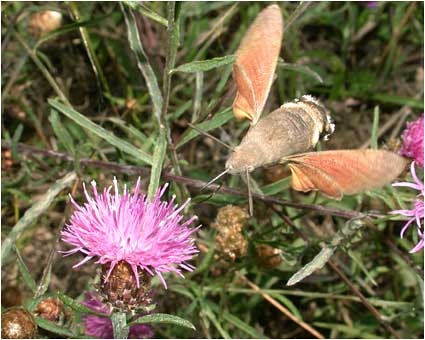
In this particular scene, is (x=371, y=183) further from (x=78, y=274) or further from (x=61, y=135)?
(x=78, y=274)

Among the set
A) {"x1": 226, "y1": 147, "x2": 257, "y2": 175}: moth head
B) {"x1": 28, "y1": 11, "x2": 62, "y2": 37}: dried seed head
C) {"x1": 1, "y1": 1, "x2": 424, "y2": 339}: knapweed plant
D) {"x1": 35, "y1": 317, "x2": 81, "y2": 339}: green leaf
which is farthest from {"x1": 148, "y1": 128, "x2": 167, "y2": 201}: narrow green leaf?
{"x1": 28, "y1": 11, "x2": 62, "y2": 37}: dried seed head

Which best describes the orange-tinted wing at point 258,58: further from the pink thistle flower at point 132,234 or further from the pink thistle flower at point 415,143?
the pink thistle flower at point 415,143

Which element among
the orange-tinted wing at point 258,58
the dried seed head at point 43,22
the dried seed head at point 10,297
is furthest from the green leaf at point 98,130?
the dried seed head at point 43,22

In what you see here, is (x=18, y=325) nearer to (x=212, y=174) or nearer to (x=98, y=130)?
(x=98, y=130)

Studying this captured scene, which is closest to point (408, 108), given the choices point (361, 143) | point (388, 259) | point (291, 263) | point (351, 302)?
point (361, 143)

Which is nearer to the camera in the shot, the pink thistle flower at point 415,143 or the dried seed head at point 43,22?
the pink thistle flower at point 415,143

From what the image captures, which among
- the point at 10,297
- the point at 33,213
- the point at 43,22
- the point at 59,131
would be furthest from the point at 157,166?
the point at 43,22
